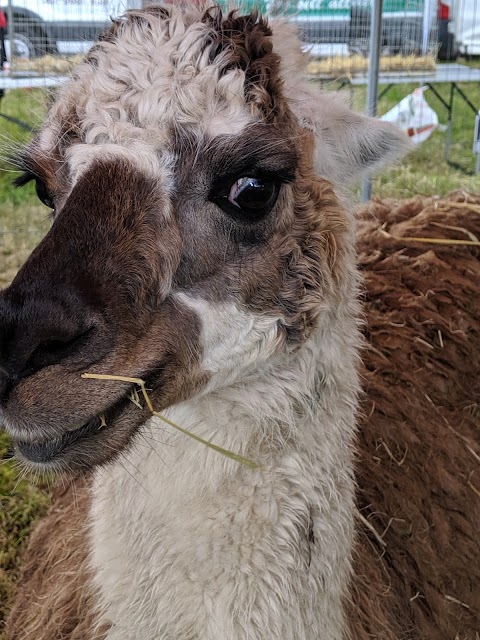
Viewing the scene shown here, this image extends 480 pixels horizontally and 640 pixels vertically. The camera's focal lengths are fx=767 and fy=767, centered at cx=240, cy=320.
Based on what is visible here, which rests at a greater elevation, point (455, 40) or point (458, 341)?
point (455, 40)

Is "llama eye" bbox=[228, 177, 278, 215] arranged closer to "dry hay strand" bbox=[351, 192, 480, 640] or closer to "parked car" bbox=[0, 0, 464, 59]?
"dry hay strand" bbox=[351, 192, 480, 640]

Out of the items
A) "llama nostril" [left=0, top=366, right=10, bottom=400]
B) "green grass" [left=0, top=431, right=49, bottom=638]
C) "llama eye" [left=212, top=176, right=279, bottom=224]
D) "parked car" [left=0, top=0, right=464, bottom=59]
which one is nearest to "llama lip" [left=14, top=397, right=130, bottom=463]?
"llama nostril" [left=0, top=366, right=10, bottom=400]

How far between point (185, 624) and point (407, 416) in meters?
1.24

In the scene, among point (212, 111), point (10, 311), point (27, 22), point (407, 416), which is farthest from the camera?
point (27, 22)

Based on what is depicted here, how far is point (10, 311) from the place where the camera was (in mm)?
1464

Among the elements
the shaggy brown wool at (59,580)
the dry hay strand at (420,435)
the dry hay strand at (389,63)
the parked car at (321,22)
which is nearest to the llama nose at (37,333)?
the shaggy brown wool at (59,580)

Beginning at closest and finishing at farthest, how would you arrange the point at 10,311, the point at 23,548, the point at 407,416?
the point at 10,311
the point at 407,416
the point at 23,548

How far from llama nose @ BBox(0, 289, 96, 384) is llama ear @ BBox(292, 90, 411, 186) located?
98 cm

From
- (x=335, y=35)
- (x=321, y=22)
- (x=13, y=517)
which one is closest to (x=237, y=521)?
(x=13, y=517)

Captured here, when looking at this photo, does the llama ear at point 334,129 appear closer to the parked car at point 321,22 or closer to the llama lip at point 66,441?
the llama lip at point 66,441

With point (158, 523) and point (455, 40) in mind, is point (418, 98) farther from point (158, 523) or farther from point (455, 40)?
point (158, 523)

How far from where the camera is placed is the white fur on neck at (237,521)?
6.08ft

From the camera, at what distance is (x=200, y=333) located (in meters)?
1.75

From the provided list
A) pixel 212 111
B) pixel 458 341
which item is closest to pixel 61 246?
pixel 212 111
